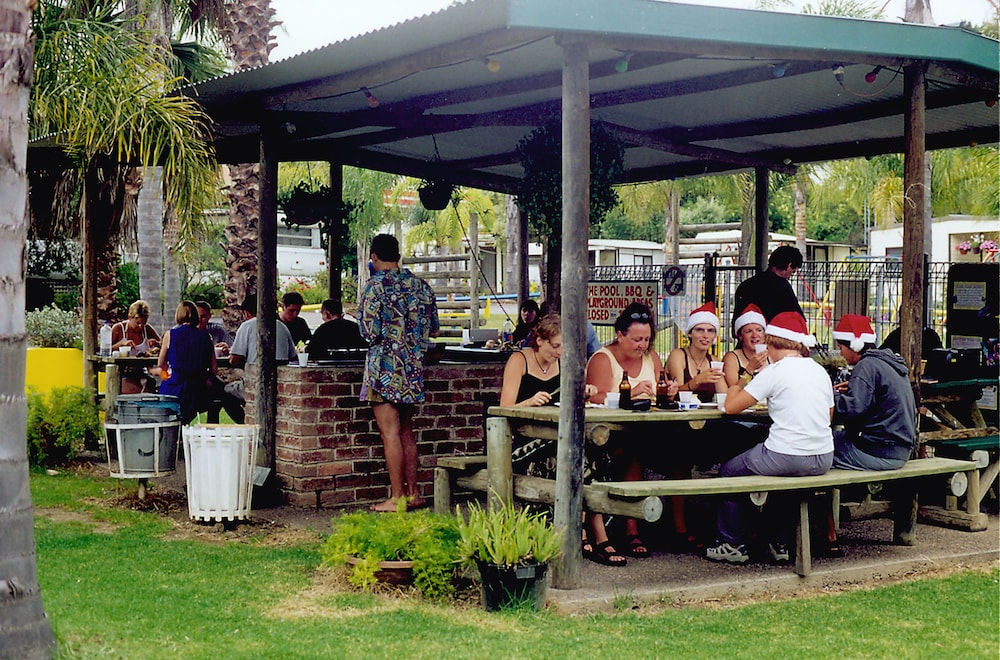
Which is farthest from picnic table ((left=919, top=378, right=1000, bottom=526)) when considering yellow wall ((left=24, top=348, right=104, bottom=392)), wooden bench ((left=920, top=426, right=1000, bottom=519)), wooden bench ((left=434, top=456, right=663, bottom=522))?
yellow wall ((left=24, top=348, right=104, bottom=392))

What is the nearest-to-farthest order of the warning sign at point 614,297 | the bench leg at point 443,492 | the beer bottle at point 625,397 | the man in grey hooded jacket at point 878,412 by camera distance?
the beer bottle at point 625,397, the man in grey hooded jacket at point 878,412, the bench leg at point 443,492, the warning sign at point 614,297

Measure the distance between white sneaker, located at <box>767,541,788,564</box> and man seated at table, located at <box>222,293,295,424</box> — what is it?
423 cm

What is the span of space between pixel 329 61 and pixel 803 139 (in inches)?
212

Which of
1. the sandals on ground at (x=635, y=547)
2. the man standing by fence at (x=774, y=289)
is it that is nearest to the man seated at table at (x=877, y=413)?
the sandals on ground at (x=635, y=547)

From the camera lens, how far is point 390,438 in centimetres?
754

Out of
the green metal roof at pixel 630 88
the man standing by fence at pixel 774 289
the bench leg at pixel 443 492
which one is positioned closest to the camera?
the green metal roof at pixel 630 88

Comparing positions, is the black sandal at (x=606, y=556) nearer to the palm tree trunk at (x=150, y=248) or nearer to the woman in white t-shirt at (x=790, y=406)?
the woman in white t-shirt at (x=790, y=406)

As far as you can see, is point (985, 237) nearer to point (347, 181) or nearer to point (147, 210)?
point (347, 181)

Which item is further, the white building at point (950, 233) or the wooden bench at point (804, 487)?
the white building at point (950, 233)

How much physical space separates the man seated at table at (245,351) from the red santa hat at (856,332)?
4.47m

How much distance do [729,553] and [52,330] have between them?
55.2ft

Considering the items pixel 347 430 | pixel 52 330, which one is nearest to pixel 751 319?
pixel 347 430

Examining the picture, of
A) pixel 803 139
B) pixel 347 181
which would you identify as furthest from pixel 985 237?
pixel 803 139

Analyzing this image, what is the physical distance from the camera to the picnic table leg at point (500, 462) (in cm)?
596
